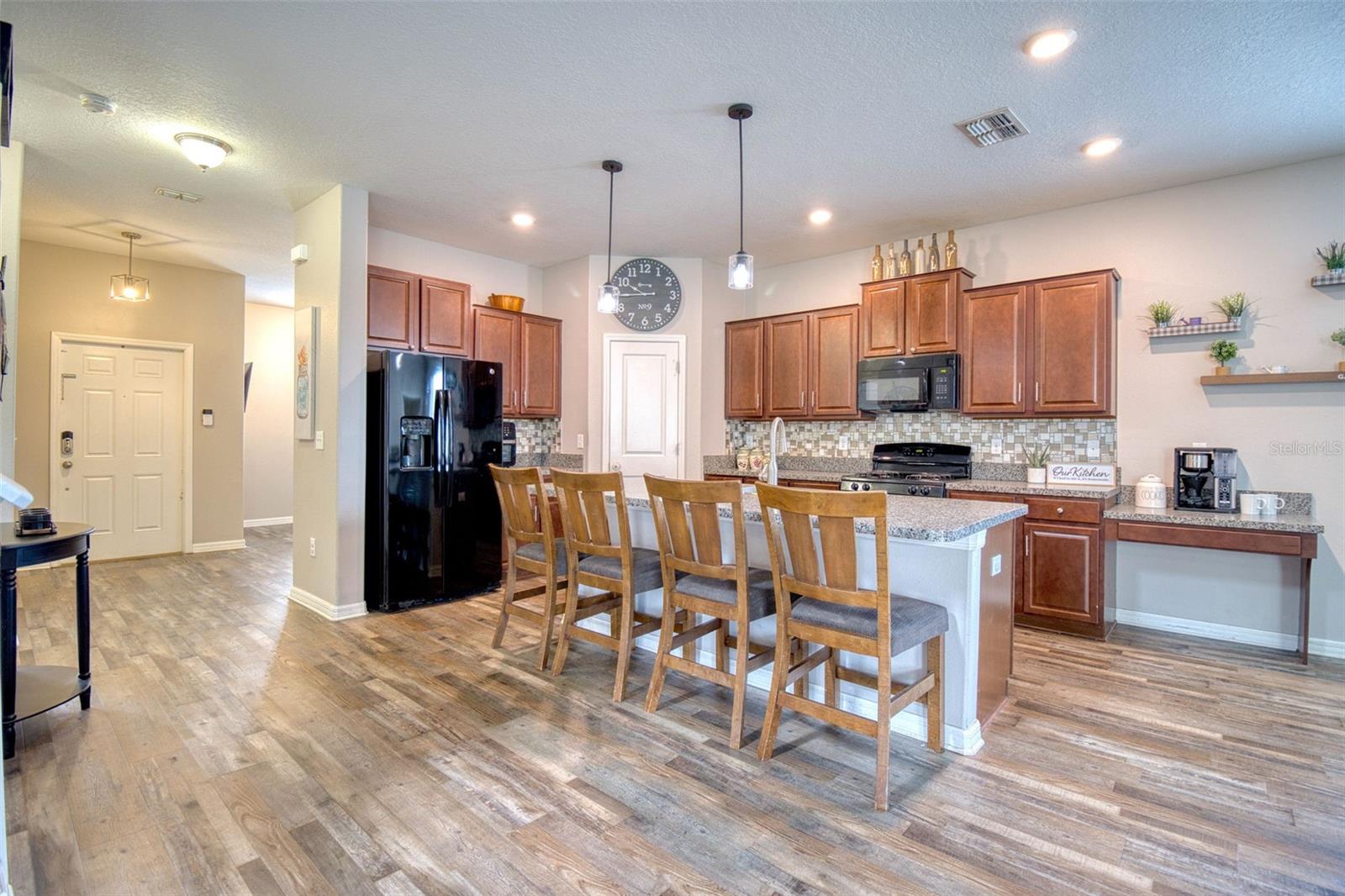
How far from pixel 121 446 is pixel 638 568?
5.69 meters

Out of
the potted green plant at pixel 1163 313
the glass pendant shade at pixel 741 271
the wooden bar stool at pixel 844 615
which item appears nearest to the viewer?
the wooden bar stool at pixel 844 615

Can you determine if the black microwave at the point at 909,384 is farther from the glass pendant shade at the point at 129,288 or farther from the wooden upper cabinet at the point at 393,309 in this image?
the glass pendant shade at the point at 129,288

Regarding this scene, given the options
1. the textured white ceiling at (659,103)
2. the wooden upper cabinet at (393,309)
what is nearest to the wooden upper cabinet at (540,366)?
the wooden upper cabinet at (393,309)

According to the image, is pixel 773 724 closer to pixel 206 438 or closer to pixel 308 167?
pixel 308 167

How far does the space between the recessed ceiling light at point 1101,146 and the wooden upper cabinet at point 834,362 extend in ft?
6.11

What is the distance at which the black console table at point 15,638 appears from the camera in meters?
2.25

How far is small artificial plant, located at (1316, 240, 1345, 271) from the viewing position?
3.41 metres

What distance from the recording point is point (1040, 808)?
2.01 m

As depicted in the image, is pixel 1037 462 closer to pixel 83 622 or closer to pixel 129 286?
pixel 83 622

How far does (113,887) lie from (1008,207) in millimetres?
5337

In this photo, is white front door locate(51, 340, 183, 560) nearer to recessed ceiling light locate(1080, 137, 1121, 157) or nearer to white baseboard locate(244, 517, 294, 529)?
white baseboard locate(244, 517, 294, 529)

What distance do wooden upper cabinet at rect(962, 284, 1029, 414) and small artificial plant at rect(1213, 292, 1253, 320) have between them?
103 centimetres

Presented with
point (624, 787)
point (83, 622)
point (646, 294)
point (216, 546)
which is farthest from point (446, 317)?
point (624, 787)

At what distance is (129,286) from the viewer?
532 centimetres
